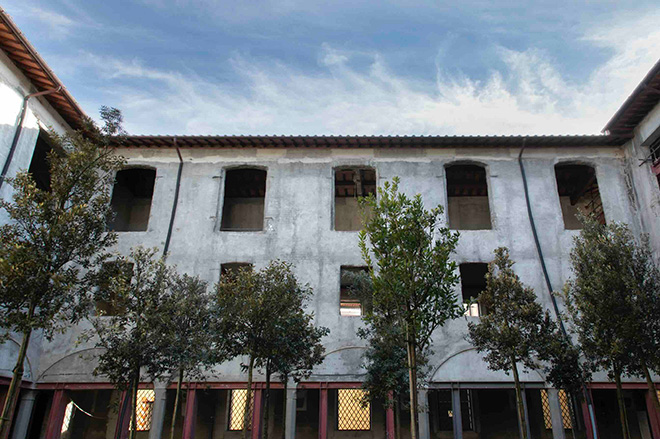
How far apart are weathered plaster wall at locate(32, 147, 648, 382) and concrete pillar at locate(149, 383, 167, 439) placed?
222cm

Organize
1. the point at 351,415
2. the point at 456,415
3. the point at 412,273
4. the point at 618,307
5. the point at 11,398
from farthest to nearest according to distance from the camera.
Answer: the point at 351,415
the point at 456,415
the point at 618,307
the point at 11,398
the point at 412,273

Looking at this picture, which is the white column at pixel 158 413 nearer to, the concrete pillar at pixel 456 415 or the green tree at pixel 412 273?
the concrete pillar at pixel 456 415

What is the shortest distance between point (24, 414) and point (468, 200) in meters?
20.0

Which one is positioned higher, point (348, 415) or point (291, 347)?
point (291, 347)

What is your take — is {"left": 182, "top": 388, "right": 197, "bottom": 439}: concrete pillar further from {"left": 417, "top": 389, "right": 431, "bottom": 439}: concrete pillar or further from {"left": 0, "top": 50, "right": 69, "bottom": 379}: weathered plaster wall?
{"left": 417, "top": 389, "right": 431, "bottom": 439}: concrete pillar

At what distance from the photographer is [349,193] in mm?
24922

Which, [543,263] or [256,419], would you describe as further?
[543,263]

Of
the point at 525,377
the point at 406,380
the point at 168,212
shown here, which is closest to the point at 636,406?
the point at 525,377

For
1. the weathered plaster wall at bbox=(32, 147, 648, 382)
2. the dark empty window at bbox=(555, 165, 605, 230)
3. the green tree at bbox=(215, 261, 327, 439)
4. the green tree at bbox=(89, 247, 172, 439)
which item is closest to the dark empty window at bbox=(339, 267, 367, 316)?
the weathered plaster wall at bbox=(32, 147, 648, 382)

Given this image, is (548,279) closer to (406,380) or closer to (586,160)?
(586,160)

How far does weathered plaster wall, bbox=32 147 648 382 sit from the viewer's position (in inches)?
706

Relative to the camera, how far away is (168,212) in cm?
2019

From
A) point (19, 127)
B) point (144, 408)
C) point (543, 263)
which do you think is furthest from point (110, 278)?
point (543, 263)

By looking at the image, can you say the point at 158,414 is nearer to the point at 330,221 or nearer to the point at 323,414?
the point at 323,414
